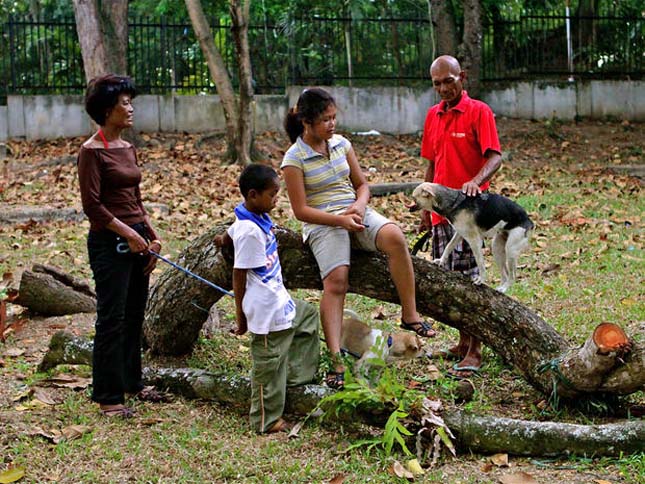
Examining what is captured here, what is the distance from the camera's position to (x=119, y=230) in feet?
16.4

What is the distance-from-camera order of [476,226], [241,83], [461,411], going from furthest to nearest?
[241,83], [476,226], [461,411]

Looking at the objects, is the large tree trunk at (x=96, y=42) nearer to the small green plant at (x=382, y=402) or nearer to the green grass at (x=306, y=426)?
the green grass at (x=306, y=426)

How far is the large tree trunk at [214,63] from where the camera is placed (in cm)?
1406

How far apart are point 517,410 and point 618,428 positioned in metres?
0.88

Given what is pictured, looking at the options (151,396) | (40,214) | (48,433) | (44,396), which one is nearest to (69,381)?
(44,396)

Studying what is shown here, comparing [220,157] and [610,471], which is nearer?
[610,471]

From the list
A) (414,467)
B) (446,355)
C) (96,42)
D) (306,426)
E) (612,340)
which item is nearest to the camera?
(414,467)

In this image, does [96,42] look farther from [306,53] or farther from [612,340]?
[612,340]

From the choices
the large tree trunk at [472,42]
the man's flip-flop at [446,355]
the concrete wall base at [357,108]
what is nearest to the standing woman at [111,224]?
the man's flip-flop at [446,355]

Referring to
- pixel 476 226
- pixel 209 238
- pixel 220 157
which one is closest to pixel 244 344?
pixel 209 238

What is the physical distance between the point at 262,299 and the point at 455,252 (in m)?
1.69

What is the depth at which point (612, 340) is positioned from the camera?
4.84m

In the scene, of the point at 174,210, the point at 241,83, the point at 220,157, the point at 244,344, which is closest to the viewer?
the point at 244,344

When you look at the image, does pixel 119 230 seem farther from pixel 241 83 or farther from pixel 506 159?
pixel 506 159
